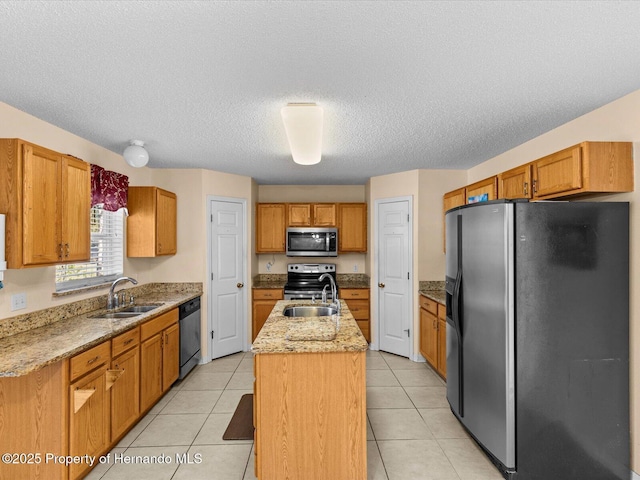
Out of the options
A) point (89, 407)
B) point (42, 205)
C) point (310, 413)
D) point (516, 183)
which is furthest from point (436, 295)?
point (42, 205)

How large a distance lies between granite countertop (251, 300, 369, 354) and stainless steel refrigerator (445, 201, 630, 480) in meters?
0.94

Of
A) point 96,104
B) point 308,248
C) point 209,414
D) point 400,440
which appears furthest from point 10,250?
point 308,248

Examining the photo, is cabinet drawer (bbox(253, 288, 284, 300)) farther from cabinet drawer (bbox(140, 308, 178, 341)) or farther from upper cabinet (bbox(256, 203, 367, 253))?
cabinet drawer (bbox(140, 308, 178, 341))

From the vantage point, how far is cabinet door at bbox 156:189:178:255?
371 cm

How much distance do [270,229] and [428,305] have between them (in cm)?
245

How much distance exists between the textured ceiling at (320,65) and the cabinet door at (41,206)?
397 millimetres

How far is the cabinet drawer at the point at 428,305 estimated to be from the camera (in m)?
3.74

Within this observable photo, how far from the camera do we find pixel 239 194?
459 centimetres

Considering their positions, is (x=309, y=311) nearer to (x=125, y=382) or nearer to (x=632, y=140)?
(x=125, y=382)

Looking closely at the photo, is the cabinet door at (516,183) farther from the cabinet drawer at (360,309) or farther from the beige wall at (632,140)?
the cabinet drawer at (360,309)

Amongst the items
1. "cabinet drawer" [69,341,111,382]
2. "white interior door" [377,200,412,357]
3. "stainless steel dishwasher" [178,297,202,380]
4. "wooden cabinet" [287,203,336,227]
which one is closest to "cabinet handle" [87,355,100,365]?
"cabinet drawer" [69,341,111,382]

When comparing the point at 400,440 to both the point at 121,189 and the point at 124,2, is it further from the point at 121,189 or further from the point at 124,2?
the point at 121,189

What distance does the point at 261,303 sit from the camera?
476 cm

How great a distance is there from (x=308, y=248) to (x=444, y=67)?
3459mm
